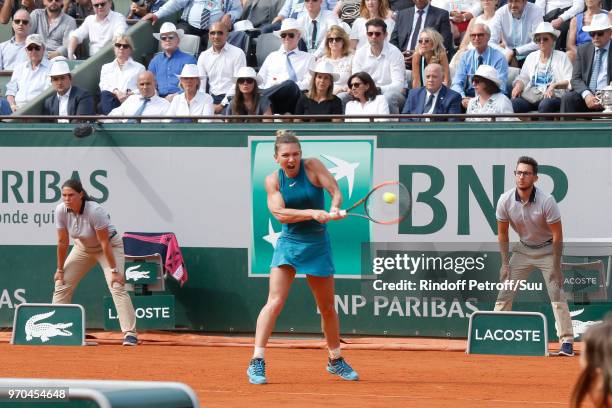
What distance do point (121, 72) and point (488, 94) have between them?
15.7ft

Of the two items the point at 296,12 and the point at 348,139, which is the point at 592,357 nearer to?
the point at 348,139

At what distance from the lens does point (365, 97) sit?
13000 mm

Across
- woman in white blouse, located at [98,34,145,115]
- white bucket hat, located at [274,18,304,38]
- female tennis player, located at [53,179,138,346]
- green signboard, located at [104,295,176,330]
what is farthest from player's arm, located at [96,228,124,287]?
white bucket hat, located at [274,18,304,38]

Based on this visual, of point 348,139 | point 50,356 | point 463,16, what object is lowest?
point 50,356

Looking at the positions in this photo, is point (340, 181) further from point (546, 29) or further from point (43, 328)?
point (43, 328)

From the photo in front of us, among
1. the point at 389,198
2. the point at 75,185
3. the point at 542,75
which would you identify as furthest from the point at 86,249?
the point at 542,75

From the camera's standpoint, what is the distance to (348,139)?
12352 mm

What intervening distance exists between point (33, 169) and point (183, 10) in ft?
14.0

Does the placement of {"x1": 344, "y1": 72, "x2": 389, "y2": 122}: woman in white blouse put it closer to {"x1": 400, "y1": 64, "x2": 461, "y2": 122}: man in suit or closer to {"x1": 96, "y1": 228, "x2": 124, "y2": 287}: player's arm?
{"x1": 400, "y1": 64, "x2": 461, "y2": 122}: man in suit

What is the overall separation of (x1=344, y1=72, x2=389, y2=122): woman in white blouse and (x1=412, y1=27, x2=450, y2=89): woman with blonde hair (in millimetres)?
894

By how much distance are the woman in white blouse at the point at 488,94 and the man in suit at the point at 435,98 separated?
0.74ft

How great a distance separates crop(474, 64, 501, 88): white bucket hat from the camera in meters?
12.6

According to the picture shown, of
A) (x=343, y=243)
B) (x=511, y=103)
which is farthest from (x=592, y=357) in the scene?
(x=511, y=103)

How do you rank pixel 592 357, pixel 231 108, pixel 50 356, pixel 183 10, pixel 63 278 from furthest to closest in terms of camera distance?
pixel 183 10, pixel 231 108, pixel 63 278, pixel 50 356, pixel 592 357
